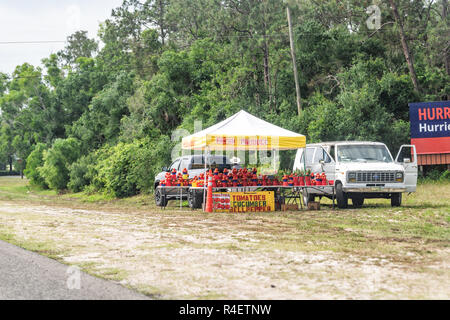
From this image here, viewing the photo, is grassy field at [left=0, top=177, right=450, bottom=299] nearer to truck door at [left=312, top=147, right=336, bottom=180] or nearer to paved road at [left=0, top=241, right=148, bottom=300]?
paved road at [left=0, top=241, right=148, bottom=300]

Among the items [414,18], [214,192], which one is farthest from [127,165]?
[414,18]

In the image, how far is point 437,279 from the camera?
681 cm

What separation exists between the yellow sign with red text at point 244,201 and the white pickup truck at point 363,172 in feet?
5.66

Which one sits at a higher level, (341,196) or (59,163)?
(59,163)

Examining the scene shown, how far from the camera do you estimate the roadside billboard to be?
95.2 ft

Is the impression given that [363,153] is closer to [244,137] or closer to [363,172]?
[363,172]

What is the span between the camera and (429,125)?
29078 millimetres

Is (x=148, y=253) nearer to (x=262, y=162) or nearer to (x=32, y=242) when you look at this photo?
(x=32, y=242)

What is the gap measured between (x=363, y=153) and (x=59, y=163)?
31.5 meters

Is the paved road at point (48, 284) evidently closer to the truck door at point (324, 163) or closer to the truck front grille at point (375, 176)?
the truck front grille at point (375, 176)

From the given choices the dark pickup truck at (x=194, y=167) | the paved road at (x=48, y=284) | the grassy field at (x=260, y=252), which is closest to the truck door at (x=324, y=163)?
the grassy field at (x=260, y=252)

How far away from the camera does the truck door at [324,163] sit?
1805 cm

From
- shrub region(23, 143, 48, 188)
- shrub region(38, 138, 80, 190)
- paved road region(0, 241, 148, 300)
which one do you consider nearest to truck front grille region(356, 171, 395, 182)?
paved road region(0, 241, 148, 300)

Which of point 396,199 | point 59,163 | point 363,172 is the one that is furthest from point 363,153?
point 59,163
